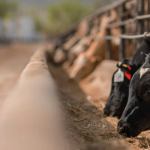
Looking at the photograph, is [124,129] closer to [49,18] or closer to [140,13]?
[140,13]

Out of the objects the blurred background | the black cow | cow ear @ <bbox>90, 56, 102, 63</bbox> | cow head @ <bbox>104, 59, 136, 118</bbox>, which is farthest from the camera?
the blurred background

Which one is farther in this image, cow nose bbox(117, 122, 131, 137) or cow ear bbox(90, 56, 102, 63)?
cow ear bbox(90, 56, 102, 63)

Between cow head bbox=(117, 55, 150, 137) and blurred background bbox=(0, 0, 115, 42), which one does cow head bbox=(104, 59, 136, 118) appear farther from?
blurred background bbox=(0, 0, 115, 42)

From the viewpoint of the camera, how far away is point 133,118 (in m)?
3.50

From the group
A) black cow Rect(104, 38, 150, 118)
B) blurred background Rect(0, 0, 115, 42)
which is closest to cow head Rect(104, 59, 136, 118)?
black cow Rect(104, 38, 150, 118)

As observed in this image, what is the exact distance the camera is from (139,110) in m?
3.51

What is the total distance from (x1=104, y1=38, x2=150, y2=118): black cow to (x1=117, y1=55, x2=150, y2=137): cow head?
0.74 meters

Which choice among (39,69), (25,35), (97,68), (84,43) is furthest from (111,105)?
(25,35)

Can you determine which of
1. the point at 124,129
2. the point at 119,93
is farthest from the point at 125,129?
the point at 119,93

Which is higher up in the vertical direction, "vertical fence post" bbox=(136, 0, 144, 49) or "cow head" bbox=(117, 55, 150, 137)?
"vertical fence post" bbox=(136, 0, 144, 49)

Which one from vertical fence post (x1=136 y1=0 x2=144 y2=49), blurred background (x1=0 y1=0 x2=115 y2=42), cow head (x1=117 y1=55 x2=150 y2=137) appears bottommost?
blurred background (x1=0 y1=0 x2=115 y2=42)

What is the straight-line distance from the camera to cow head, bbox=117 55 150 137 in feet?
11.3

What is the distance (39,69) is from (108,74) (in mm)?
3816

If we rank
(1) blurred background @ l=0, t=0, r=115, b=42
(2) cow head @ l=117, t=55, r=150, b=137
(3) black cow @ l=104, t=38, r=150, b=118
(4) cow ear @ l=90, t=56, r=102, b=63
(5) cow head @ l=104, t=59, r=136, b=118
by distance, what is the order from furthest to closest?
(1) blurred background @ l=0, t=0, r=115, b=42 → (4) cow ear @ l=90, t=56, r=102, b=63 → (5) cow head @ l=104, t=59, r=136, b=118 → (3) black cow @ l=104, t=38, r=150, b=118 → (2) cow head @ l=117, t=55, r=150, b=137
